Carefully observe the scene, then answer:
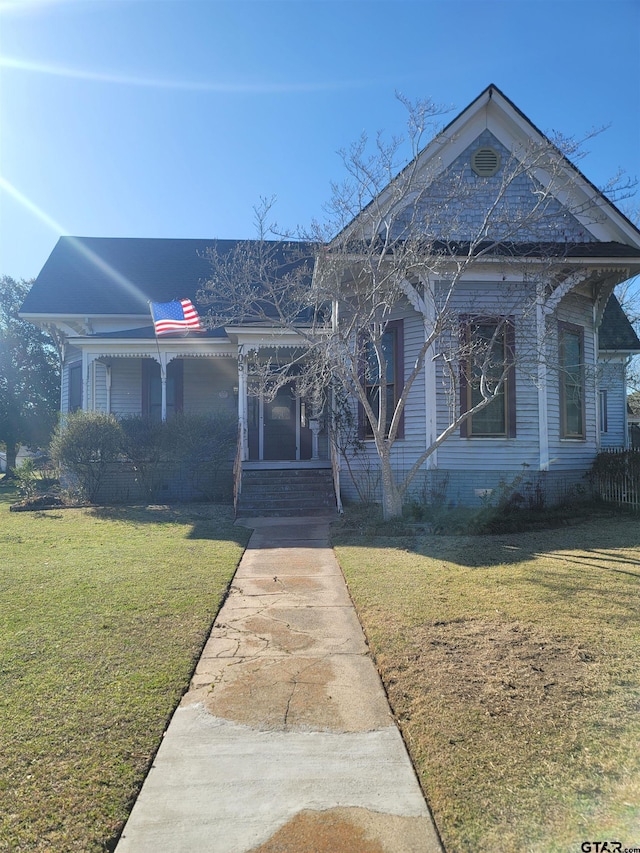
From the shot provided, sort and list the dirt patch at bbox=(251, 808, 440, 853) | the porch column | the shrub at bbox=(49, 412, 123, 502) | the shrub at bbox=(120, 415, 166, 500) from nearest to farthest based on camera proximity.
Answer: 1. the dirt patch at bbox=(251, 808, 440, 853)
2. the shrub at bbox=(49, 412, 123, 502)
3. the shrub at bbox=(120, 415, 166, 500)
4. the porch column

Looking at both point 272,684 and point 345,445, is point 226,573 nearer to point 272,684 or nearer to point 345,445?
point 272,684

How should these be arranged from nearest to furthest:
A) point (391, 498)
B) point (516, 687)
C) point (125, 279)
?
point (516, 687), point (391, 498), point (125, 279)

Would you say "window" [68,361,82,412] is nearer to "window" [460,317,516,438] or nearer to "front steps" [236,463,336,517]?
"front steps" [236,463,336,517]

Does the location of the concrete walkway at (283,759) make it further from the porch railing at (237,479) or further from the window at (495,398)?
the window at (495,398)

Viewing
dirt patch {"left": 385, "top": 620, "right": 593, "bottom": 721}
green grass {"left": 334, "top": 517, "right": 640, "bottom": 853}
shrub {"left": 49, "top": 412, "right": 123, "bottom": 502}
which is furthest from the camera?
shrub {"left": 49, "top": 412, "right": 123, "bottom": 502}

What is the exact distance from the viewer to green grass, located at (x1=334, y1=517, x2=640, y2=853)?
2.54 metres

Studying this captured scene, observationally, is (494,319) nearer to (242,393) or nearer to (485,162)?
(485,162)

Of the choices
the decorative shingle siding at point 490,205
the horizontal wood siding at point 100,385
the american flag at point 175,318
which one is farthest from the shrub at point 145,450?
the decorative shingle siding at point 490,205

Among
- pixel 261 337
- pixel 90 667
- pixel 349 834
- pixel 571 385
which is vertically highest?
pixel 261 337

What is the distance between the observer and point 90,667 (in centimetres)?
408

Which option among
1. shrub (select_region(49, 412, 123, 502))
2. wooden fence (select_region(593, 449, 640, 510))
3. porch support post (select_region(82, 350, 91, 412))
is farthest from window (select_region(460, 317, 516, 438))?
porch support post (select_region(82, 350, 91, 412))

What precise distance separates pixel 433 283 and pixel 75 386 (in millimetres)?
11771

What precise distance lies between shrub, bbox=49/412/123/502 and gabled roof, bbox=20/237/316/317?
521cm

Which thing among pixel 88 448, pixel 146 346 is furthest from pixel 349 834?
pixel 146 346
